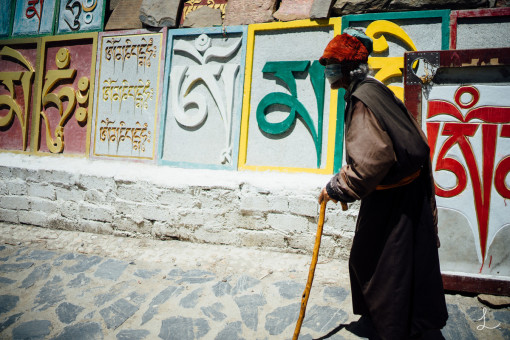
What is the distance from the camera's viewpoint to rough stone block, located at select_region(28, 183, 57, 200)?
407cm

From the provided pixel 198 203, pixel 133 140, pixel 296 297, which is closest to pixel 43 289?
pixel 198 203

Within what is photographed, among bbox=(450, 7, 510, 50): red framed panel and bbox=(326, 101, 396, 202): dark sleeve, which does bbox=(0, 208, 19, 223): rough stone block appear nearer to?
bbox=(326, 101, 396, 202): dark sleeve

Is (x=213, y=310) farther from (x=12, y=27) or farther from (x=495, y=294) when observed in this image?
(x=12, y=27)

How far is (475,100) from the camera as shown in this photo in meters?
2.44

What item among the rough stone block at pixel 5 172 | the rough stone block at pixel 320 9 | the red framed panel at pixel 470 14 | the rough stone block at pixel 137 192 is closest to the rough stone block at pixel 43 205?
the rough stone block at pixel 5 172

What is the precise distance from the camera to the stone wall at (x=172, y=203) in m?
3.19

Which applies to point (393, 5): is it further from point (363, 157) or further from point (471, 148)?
point (363, 157)

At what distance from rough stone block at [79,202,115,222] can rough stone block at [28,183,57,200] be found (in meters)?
0.49

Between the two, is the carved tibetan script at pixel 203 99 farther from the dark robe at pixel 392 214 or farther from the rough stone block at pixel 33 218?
the dark robe at pixel 392 214

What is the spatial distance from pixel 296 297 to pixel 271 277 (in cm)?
37

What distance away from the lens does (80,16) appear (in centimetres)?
438

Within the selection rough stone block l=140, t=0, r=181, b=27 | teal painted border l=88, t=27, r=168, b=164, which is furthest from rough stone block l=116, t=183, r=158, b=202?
rough stone block l=140, t=0, r=181, b=27

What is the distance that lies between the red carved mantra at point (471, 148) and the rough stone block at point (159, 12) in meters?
3.13

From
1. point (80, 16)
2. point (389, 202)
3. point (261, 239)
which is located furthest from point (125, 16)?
point (389, 202)
